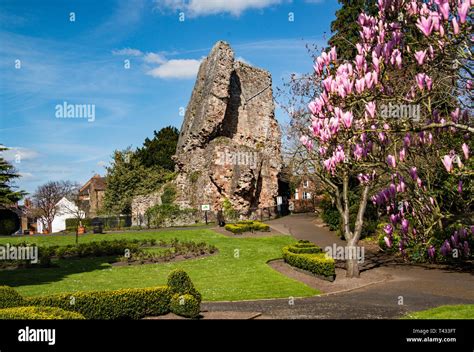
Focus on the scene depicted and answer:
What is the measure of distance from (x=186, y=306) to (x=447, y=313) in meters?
7.04

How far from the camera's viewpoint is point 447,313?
1191cm

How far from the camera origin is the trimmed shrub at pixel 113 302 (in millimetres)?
10805

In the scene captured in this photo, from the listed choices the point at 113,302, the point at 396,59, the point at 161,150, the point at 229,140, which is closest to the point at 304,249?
the point at 113,302

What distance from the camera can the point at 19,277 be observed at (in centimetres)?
1972

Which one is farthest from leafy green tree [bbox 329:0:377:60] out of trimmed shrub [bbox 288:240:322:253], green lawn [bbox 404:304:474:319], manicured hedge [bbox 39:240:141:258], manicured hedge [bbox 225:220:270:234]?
green lawn [bbox 404:304:474:319]

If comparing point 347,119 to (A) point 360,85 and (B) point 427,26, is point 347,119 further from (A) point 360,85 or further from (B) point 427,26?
(B) point 427,26

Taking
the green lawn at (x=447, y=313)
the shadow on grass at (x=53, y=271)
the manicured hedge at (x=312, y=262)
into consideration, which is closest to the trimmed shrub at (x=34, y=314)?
the green lawn at (x=447, y=313)

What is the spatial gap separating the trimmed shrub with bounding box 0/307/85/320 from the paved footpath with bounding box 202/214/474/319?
5.39 metres

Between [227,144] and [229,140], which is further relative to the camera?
[229,140]

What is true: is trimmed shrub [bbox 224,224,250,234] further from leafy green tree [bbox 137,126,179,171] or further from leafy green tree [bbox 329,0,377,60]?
leafy green tree [bbox 137,126,179,171]

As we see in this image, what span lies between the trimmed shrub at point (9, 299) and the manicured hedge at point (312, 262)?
13.2 m

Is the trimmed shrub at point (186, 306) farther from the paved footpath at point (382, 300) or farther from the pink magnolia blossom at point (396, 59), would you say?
the pink magnolia blossom at point (396, 59)

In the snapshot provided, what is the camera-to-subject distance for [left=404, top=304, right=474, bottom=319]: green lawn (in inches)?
450
